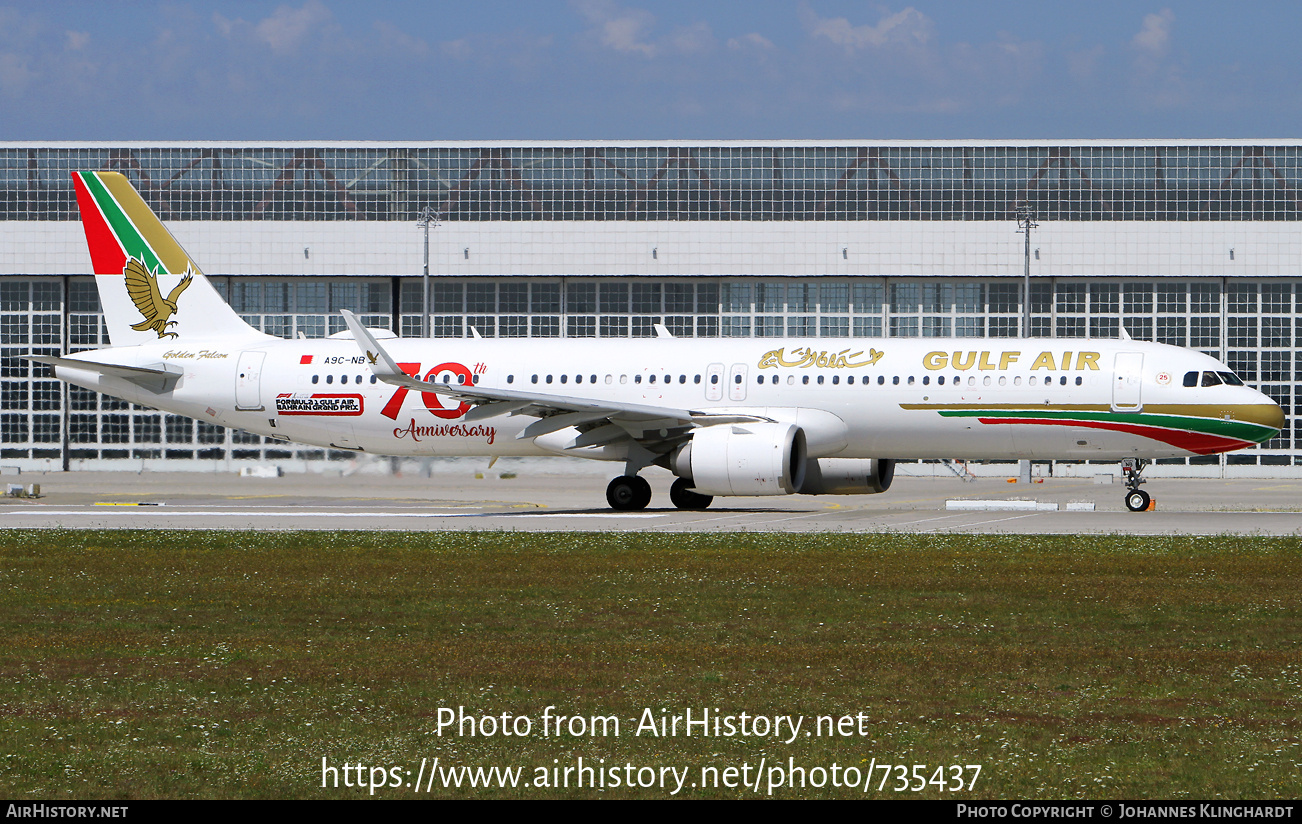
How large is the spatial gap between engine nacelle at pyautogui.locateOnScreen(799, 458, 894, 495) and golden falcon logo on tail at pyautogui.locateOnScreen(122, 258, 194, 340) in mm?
15492

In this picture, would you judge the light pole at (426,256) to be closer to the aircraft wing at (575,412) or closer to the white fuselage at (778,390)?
the white fuselage at (778,390)

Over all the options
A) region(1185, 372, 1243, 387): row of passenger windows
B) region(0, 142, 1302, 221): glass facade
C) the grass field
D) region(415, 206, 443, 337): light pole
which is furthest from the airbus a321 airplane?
region(0, 142, 1302, 221): glass facade

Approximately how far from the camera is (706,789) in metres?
8.45

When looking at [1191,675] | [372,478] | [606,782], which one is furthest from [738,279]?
[606,782]

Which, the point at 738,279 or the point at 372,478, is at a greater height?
the point at 738,279

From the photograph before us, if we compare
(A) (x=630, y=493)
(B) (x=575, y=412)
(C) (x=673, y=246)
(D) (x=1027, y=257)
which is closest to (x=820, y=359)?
(A) (x=630, y=493)

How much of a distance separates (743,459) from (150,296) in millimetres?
15717

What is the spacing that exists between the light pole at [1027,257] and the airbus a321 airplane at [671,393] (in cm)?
1762

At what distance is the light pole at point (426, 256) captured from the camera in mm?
51250

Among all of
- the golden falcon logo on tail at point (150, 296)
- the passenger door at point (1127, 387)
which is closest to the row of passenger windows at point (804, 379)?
the passenger door at point (1127, 387)

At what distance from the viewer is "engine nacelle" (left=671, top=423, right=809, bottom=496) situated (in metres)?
29.2

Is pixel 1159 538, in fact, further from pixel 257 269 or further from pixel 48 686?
pixel 257 269

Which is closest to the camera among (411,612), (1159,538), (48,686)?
(48,686)

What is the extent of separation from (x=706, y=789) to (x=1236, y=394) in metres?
25.2
